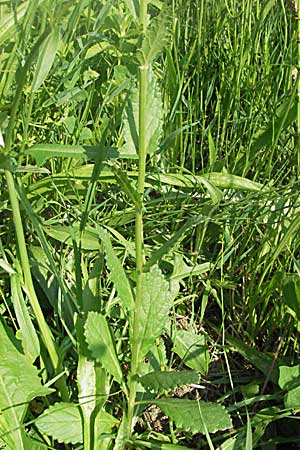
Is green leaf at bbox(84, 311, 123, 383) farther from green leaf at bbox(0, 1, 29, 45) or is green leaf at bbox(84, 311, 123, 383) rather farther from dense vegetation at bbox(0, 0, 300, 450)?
green leaf at bbox(0, 1, 29, 45)

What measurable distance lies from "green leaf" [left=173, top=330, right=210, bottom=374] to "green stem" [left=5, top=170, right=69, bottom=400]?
0.62ft

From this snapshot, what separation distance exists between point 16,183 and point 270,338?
45 centimetres

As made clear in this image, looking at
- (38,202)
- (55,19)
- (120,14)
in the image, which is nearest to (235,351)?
(38,202)

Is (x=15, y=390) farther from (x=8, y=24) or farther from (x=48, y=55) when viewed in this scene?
(x=8, y=24)

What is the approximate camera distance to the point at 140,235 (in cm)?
74

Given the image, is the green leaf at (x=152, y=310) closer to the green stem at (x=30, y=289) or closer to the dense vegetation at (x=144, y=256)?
the dense vegetation at (x=144, y=256)

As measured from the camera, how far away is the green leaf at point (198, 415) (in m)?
0.78

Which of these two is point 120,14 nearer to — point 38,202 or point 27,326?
point 38,202

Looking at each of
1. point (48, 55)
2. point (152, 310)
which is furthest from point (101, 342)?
point (48, 55)

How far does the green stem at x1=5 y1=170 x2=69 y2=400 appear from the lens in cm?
80

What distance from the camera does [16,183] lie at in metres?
0.93

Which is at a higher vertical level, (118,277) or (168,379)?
(118,277)

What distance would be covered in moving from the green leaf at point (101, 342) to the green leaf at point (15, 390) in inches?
3.0

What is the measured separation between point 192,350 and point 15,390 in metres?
0.28
